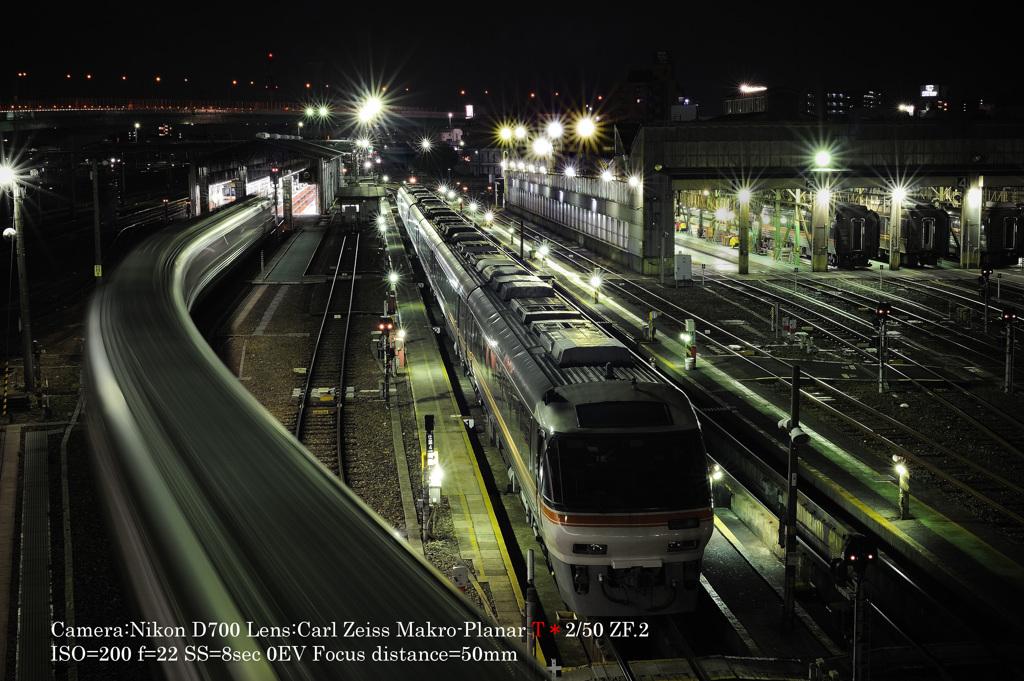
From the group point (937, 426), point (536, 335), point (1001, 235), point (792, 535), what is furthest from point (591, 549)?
point (1001, 235)

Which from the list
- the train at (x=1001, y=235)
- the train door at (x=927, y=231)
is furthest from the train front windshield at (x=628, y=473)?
the train at (x=1001, y=235)

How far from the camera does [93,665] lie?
10453 millimetres

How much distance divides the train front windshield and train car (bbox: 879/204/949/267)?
4000 cm

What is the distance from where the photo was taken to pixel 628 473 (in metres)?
11.2

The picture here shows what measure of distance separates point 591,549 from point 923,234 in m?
41.1

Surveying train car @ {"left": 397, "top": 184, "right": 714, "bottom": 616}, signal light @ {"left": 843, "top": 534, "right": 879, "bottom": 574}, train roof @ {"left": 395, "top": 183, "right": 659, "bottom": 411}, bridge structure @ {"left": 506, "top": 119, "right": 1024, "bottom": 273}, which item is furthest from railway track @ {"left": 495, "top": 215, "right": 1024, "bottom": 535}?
bridge structure @ {"left": 506, "top": 119, "right": 1024, "bottom": 273}

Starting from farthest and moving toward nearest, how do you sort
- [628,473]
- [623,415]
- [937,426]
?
[937,426], [623,415], [628,473]

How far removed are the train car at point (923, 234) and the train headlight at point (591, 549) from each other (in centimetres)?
4086

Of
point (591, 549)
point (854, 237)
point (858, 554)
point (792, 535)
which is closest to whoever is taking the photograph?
point (858, 554)

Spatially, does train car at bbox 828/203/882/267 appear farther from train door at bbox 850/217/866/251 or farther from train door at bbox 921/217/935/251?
train door at bbox 921/217/935/251

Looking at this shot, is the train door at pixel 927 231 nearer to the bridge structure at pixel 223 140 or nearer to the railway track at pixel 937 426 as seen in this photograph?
the railway track at pixel 937 426

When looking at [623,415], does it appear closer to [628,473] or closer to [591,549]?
[628,473]

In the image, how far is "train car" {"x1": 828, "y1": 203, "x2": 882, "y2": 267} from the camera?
4662 centimetres

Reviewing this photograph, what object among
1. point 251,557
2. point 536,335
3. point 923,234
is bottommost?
point 251,557
